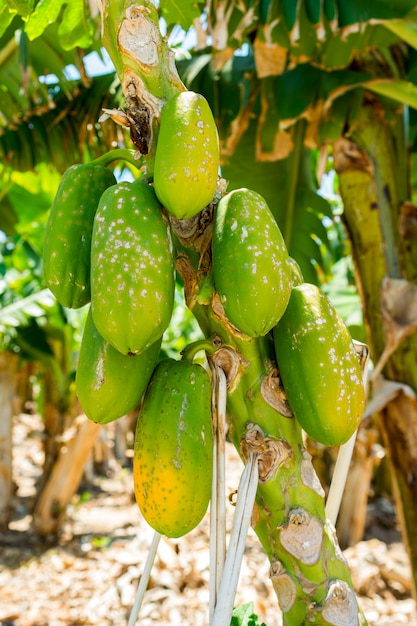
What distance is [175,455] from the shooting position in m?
0.73

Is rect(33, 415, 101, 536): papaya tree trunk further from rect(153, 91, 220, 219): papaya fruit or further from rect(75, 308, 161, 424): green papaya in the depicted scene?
rect(153, 91, 220, 219): papaya fruit

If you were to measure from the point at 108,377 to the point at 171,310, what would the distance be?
4.9 inches

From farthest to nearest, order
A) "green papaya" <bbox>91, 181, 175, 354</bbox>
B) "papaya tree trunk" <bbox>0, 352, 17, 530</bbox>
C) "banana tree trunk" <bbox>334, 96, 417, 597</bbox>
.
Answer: "papaya tree trunk" <bbox>0, 352, 17, 530</bbox>, "banana tree trunk" <bbox>334, 96, 417, 597</bbox>, "green papaya" <bbox>91, 181, 175, 354</bbox>

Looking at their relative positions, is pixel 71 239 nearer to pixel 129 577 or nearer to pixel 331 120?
pixel 331 120

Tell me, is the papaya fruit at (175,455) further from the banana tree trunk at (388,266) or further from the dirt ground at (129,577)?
the dirt ground at (129,577)

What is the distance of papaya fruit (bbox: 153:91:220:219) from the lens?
0.72 m

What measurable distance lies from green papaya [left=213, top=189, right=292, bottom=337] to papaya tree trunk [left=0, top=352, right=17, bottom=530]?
562 cm

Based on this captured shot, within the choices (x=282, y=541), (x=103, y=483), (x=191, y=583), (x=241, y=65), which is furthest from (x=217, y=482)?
(x=103, y=483)

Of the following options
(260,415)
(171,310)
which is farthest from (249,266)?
(260,415)

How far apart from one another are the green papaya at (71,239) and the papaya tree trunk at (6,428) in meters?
5.45

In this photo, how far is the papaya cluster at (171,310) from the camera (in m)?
0.72

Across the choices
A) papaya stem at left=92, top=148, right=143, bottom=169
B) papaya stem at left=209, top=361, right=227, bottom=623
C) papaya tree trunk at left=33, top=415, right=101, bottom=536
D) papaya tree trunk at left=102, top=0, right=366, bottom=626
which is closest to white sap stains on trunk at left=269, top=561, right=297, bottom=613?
papaya tree trunk at left=102, top=0, right=366, bottom=626

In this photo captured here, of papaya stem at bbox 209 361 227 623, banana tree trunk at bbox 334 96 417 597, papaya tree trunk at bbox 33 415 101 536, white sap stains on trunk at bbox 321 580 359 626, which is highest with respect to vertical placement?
papaya stem at bbox 209 361 227 623

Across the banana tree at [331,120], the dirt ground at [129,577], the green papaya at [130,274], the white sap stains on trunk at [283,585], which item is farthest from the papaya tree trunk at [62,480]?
the green papaya at [130,274]
